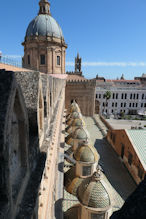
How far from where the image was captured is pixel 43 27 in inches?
1053

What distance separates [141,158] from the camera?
11.6 metres

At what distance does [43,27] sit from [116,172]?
83.2ft

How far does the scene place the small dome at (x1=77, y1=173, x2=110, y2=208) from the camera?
525cm

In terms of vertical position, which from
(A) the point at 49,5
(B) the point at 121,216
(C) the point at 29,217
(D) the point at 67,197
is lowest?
(D) the point at 67,197

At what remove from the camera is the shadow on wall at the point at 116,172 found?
10.5m

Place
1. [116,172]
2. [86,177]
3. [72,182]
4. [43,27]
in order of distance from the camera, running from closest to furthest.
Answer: [72,182] < [86,177] < [116,172] < [43,27]

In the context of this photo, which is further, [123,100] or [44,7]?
[123,100]

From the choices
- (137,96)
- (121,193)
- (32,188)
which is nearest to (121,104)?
(137,96)

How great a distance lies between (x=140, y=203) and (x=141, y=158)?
11619mm

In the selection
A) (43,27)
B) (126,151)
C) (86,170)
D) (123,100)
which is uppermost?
(43,27)

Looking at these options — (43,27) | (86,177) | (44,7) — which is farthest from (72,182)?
(44,7)

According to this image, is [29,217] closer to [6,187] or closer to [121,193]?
[6,187]

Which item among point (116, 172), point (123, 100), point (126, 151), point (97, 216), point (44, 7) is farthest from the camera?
point (123, 100)

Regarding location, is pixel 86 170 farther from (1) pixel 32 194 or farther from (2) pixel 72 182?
(1) pixel 32 194
